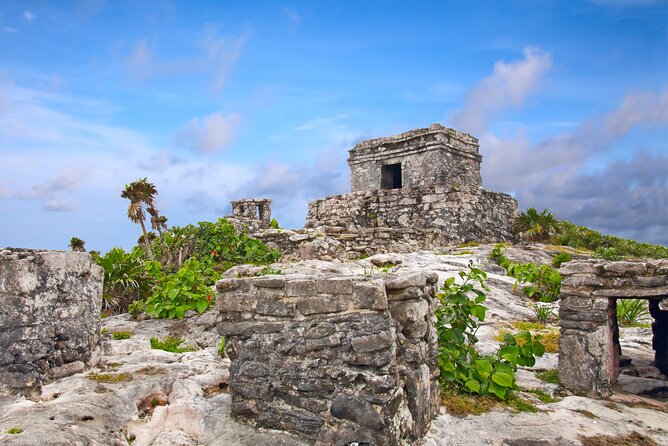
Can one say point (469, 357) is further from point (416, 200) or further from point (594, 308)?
point (416, 200)

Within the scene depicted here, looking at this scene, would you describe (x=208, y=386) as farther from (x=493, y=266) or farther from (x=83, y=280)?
(x=493, y=266)

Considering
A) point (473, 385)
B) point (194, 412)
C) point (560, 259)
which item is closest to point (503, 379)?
point (473, 385)

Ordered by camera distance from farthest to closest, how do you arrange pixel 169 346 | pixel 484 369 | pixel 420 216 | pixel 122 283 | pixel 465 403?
pixel 420 216 < pixel 122 283 < pixel 169 346 < pixel 484 369 < pixel 465 403

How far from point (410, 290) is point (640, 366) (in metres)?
5.11

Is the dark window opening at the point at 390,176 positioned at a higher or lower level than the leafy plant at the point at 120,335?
higher

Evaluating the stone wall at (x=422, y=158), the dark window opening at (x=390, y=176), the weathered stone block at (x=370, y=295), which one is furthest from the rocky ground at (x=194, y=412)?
the dark window opening at (x=390, y=176)

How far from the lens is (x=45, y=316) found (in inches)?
198

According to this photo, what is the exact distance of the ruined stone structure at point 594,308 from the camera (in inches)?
243

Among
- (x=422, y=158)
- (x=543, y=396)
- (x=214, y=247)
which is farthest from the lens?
(x=422, y=158)

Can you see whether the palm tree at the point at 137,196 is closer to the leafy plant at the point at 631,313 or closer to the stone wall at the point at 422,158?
the stone wall at the point at 422,158

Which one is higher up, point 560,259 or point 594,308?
point 560,259

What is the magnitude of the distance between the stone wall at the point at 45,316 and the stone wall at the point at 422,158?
524 inches

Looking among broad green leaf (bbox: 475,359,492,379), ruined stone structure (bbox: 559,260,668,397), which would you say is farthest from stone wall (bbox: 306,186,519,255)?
broad green leaf (bbox: 475,359,492,379)

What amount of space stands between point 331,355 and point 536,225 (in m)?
13.9
